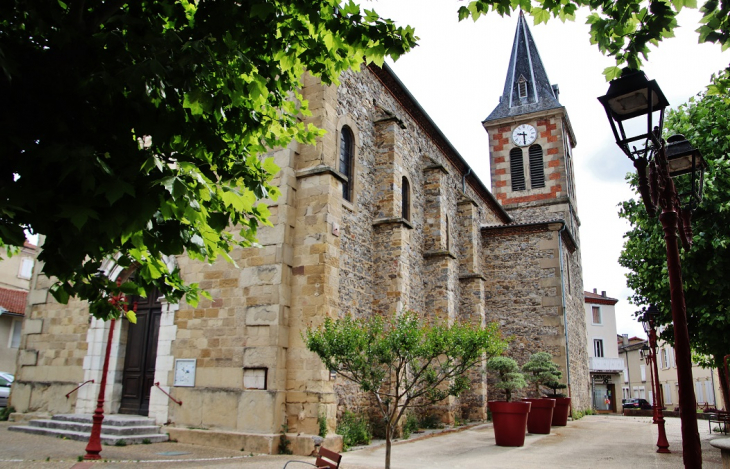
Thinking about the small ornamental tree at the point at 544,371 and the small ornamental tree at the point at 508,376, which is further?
the small ornamental tree at the point at 544,371

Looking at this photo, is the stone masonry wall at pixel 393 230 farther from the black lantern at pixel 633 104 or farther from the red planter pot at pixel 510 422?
the black lantern at pixel 633 104

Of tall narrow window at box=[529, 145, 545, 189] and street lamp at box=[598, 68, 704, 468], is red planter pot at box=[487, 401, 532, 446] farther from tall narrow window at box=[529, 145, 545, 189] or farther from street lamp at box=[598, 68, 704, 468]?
tall narrow window at box=[529, 145, 545, 189]

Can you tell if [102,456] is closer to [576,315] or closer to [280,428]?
[280,428]

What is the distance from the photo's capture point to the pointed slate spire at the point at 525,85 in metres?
28.3

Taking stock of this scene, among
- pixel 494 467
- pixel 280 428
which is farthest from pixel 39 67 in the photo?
pixel 494 467

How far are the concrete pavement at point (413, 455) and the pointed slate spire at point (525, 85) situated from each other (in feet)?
64.1

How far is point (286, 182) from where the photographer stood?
10156 mm

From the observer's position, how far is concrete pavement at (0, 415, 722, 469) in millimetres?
7746

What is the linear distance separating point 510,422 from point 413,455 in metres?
2.62

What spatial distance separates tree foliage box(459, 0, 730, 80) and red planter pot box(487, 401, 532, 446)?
8.37 m

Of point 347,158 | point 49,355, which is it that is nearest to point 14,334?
point 49,355

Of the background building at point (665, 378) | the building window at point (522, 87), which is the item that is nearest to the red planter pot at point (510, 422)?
the background building at point (665, 378)

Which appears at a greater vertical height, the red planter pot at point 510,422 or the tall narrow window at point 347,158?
the tall narrow window at point 347,158

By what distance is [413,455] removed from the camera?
31.6 feet
